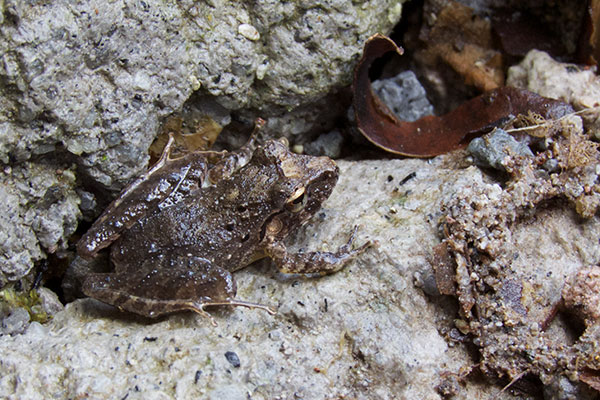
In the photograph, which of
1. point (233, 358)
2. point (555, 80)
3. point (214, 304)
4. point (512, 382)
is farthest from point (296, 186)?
point (555, 80)

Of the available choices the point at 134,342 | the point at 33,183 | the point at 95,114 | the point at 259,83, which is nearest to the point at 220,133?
the point at 259,83

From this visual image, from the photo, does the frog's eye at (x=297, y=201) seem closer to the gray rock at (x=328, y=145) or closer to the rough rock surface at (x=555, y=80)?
the gray rock at (x=328, y=145)

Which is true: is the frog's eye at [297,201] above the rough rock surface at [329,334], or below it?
above

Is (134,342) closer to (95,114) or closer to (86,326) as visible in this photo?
(86,326)

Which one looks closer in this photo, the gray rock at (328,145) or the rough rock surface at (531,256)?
the rough rock surface at (531,256)

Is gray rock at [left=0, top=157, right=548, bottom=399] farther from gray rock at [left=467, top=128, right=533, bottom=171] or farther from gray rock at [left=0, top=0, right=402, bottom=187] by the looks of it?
gray rock at [left=0, top=0, right=402, bottom=187]

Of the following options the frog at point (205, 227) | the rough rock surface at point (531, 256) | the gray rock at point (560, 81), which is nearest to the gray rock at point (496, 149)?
the rough rock surface at point (531, 256)

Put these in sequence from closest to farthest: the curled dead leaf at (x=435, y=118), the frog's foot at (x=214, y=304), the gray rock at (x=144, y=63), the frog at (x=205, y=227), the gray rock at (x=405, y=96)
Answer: the gray rock at (x=144, y=63)
the frog's foot at (x=214, y=304)
the frog at (x=205, y=227)
the curled dead leaf at (x=435, y=118)
the gray rock at (x=405, y=96)
